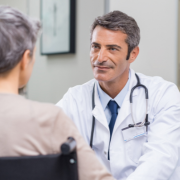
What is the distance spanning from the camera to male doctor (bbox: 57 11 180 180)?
1.10 meters

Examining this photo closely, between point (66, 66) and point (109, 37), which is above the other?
point (109, 37)

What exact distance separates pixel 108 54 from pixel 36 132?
2.54 ft

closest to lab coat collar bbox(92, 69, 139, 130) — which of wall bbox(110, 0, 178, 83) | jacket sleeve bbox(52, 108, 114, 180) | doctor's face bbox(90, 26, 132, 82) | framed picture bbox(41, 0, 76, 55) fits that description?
doctor's face bbox(90, 26, 132, 82)

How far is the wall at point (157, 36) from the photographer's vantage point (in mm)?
1488

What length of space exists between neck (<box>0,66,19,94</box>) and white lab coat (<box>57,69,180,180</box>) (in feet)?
1.85

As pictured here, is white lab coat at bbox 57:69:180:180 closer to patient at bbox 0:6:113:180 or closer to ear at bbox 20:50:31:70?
patient at bbox 0:6:113:180

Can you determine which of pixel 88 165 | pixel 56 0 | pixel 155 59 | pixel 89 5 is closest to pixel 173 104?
pixel 155 59

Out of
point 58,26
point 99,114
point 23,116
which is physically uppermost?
point 58,26

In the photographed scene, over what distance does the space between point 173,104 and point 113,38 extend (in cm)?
41

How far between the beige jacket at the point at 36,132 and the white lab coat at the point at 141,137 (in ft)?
1.36

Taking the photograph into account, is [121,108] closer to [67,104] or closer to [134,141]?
[134,141]

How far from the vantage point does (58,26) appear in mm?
2195

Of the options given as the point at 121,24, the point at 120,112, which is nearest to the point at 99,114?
the point at 120,112

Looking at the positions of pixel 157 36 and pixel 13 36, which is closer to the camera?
pixel 13 36
